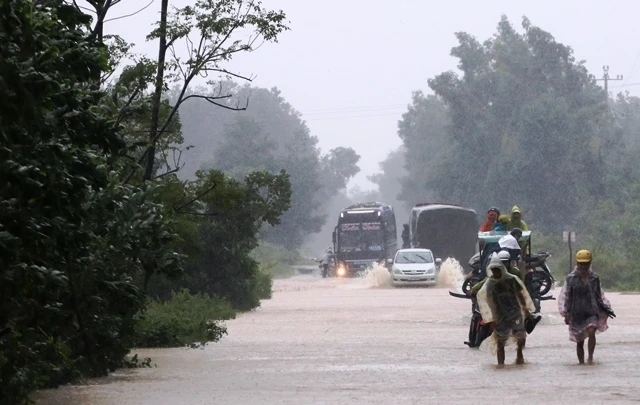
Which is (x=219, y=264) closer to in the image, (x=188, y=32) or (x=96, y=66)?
(x=188, y=32)

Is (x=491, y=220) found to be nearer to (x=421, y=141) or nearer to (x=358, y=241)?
(x=358, y=241)

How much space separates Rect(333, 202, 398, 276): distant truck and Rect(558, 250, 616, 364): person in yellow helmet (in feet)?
177

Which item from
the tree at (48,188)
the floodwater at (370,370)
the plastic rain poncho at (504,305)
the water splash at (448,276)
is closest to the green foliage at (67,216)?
the tree at (48,188)

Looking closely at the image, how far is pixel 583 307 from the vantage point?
17422mm

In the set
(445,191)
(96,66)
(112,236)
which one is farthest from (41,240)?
(445,191)

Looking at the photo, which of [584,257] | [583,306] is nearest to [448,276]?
[583,306]

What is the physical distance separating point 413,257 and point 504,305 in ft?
123

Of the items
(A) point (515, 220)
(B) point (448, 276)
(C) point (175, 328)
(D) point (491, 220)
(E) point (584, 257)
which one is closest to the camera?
(E) point (584, 257)

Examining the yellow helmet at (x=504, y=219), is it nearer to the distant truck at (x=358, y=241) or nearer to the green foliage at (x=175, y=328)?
the green foliage at (x=175, y=328)

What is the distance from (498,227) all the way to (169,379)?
734 centimetres

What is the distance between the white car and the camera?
177 feet

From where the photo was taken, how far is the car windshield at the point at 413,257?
2157 inches

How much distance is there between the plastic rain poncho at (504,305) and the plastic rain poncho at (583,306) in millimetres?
491

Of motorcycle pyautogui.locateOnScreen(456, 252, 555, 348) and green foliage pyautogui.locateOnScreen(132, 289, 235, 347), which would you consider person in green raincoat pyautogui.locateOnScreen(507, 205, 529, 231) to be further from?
green foliage pyautogui.locateOnScreen(132, 289, 235, 347)
